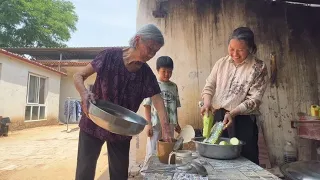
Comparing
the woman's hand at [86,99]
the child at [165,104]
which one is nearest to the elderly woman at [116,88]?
the woman's hand at [86,99]

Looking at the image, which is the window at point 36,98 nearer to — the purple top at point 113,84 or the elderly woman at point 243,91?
the purple top at point 113,84

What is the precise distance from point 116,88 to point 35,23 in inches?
736

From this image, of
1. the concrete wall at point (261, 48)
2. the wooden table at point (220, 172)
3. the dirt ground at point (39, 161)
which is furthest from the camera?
the dirt ground at point (39, 161)

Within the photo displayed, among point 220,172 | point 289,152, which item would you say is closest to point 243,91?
point 220,172

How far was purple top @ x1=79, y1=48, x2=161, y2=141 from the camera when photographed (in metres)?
1.71

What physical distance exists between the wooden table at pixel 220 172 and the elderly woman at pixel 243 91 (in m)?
0.50

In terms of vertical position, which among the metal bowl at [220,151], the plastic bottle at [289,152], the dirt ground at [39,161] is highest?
the metal bowl at [220,151]

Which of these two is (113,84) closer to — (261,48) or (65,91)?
(261,48)

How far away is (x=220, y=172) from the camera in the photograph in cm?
124

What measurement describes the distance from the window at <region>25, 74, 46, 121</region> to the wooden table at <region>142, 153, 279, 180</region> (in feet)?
32.5

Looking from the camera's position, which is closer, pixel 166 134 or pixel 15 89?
pixel 166 134

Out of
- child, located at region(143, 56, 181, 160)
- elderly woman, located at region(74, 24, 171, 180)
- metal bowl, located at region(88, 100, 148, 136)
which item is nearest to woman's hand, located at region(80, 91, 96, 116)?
metal bowl, located at region(88, 100, 148, 136)

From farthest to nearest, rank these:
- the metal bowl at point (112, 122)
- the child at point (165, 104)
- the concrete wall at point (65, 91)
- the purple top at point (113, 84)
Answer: the concrete wall at point (65, 91)
the child at point (165, 104)
the purple top at point (113, 84)
the metal bowl at point (112, 122)

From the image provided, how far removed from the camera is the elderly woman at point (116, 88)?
1.66 meters
